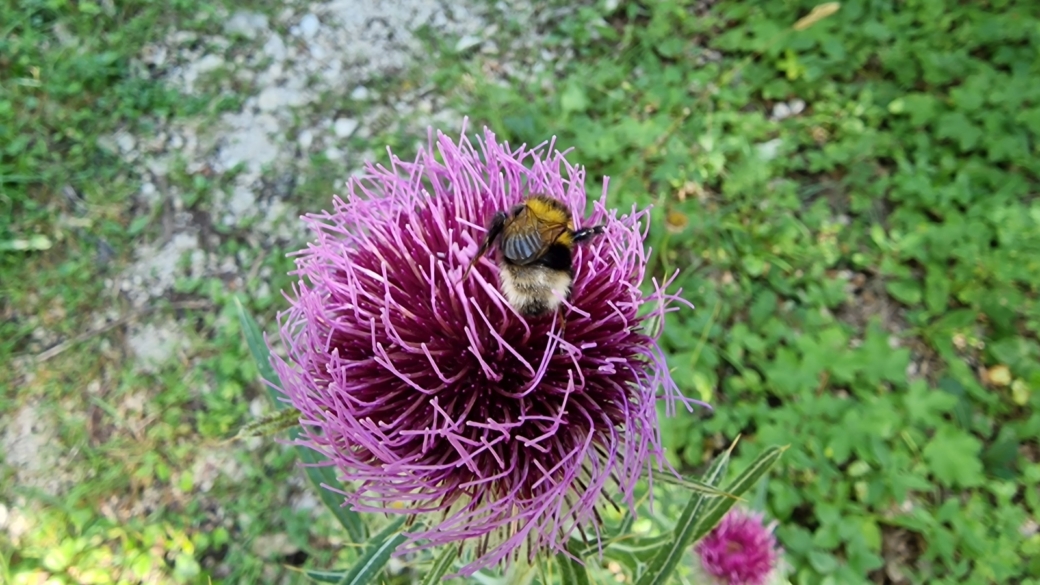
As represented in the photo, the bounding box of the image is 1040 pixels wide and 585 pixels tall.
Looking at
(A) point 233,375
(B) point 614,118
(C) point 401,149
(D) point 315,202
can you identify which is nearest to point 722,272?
(B) point 614,118

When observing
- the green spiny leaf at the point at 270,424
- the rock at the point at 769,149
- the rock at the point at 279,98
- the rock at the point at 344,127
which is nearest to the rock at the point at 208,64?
the rock at the point at 279,98

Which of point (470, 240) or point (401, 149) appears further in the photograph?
point (401, 149)

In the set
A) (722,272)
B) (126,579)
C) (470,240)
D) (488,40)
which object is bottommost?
(126,579)

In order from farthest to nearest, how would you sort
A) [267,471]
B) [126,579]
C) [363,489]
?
1. [267,471]
2. [126,579]
3. [363,489]

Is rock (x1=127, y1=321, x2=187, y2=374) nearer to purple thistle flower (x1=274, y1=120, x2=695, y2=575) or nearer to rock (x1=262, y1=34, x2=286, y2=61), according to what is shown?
rock (x1=262, y1=34, x2=286, y2=61)

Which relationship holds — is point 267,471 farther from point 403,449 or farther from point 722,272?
point 722,272

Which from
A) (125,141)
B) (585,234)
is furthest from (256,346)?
(125,141)

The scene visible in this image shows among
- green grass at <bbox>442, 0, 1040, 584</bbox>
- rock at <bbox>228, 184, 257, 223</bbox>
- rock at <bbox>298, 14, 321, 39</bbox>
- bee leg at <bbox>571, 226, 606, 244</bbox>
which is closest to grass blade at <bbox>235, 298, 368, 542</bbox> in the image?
bee leg at <bbox>571, 226, 606, 244</bbox>

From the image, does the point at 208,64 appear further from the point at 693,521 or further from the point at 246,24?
the point at 693,521
